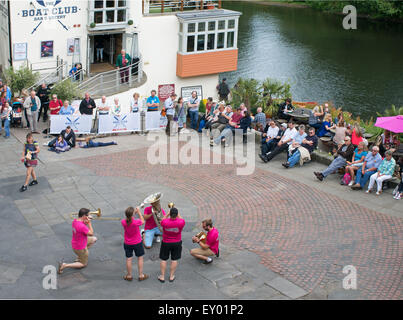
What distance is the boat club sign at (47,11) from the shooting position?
2500cm

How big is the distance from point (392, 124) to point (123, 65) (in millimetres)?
13229

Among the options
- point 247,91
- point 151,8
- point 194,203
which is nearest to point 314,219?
point 194,203

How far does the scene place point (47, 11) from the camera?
2544 cm

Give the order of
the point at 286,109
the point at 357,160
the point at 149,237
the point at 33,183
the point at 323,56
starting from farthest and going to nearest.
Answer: the point at 323,56
the point at 286,109
the point at 357,160
the point at 33,183
the point at 149,237

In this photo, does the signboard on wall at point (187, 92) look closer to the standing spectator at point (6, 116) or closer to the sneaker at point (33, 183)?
the standing spectator at point (6, 116)

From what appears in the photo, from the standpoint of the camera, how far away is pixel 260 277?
467 inches

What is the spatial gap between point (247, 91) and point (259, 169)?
900cm

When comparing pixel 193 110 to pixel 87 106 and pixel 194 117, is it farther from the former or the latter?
pixel 87 106

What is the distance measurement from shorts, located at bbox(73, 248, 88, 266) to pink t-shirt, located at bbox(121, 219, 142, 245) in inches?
41.9

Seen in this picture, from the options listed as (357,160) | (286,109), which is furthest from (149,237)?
(286,109)

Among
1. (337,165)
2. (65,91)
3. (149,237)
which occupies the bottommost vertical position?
(149,237)

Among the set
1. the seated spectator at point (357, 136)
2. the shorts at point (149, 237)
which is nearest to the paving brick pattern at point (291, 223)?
the shorts at point (149, 237)

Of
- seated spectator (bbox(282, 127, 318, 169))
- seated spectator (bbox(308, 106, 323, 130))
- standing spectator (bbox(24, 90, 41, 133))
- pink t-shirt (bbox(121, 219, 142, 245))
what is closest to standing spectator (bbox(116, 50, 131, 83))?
standing spectator (bbox(24, 90, 41, 133))
